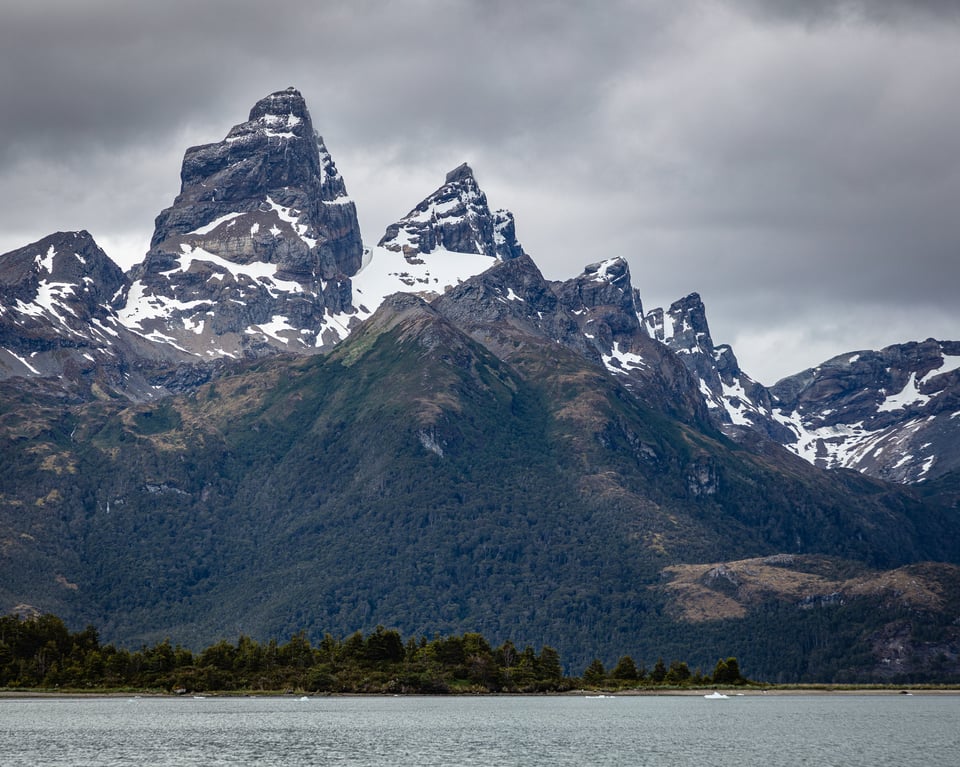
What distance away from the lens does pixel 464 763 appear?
172875 mm

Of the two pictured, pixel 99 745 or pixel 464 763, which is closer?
pixel 464 763

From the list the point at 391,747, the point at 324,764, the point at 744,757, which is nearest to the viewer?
the point at 324,764

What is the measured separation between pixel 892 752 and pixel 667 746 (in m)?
30.4

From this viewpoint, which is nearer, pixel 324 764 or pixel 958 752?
pixel 324 764

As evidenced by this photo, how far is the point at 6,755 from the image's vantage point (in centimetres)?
17825

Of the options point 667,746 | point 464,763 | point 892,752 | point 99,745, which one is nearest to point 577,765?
point 464,763

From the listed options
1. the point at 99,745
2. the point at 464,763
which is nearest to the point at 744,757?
the point at 464,763

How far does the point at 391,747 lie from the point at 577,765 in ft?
109

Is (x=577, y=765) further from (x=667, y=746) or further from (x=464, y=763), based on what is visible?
(x=667, y=746)

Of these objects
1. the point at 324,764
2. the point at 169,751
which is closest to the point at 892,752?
the point at 324,764

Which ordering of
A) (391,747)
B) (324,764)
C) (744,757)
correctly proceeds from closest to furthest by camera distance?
(324,764)
(744,757)
(391,747)

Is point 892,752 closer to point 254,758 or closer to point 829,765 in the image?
point 829,765

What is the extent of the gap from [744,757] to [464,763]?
123 ft

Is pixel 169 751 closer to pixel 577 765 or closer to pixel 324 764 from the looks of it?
pixel 324 764
